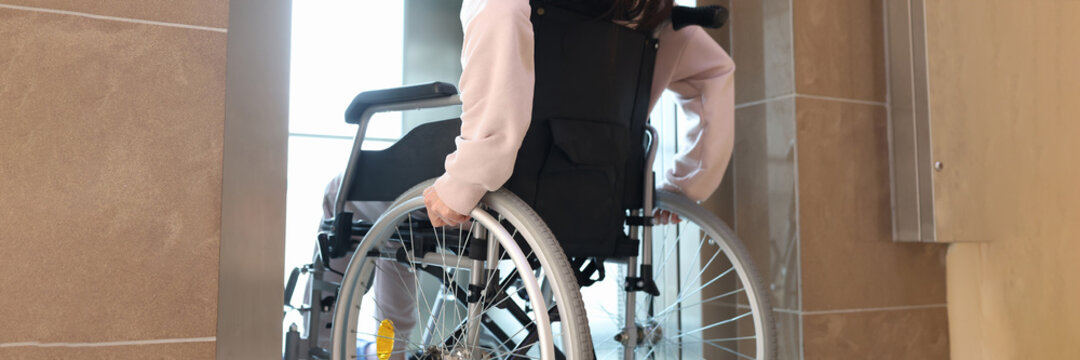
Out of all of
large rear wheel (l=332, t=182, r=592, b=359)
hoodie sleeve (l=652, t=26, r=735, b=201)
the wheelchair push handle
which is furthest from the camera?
hoodie sleeve (l=652, t=26, r=735, b=201)

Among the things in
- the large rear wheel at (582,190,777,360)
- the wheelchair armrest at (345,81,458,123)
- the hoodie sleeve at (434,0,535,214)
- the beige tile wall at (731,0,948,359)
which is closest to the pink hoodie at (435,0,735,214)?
the hoodie sleeve at (434,0,535,214)

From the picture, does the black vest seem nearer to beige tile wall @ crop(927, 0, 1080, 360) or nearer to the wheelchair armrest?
the wheelchair armrest

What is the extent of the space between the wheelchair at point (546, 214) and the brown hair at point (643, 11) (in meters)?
0.02

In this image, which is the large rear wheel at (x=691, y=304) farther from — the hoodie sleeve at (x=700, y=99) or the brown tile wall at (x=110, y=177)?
the brown tile wall at (x=110, y=177)

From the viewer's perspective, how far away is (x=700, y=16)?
1268mm

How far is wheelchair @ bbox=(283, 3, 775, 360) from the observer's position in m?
1.08

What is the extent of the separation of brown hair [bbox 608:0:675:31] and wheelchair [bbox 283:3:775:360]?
0.02 meters

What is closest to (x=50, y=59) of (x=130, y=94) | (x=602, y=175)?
(x=130, y=94)

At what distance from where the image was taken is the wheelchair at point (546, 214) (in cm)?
108

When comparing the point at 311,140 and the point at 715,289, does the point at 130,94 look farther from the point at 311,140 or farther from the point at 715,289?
the point at 715,289

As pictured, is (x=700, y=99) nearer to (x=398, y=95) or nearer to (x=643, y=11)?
(x=643, y=11)

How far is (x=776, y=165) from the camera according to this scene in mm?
1761

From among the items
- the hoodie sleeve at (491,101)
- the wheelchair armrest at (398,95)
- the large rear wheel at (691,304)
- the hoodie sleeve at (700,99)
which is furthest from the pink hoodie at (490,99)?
the large rear wheel at (691,304)

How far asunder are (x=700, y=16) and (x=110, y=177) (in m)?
0.86
